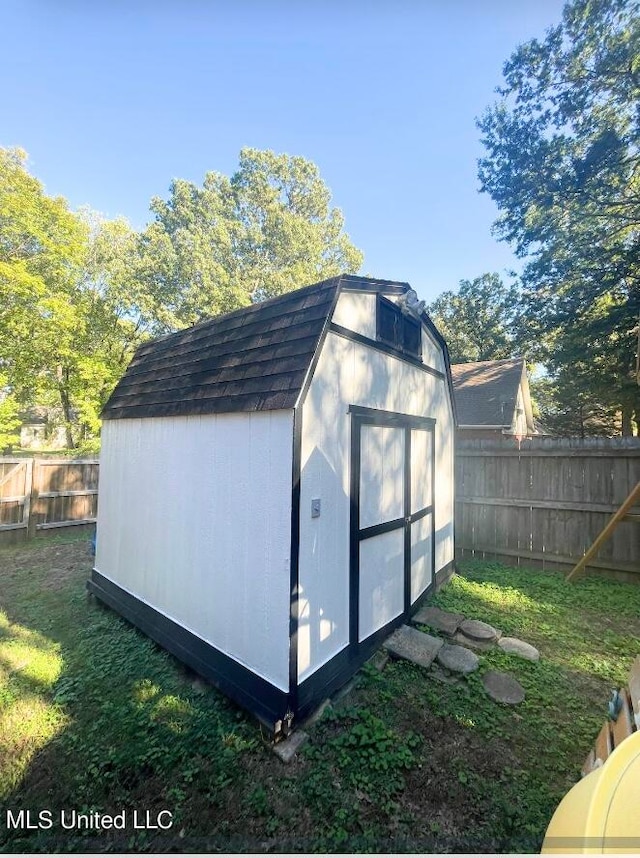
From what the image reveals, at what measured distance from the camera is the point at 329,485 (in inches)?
118

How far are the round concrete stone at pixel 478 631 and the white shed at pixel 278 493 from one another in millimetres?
613

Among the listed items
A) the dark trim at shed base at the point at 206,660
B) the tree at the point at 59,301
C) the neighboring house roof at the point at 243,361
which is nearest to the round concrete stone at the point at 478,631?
the dark trim at shed base at the point at 206,660

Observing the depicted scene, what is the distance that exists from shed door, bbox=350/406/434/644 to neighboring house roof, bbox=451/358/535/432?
911 cm

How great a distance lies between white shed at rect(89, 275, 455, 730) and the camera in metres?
2.71

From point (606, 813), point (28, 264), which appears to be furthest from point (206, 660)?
point (28, 264)

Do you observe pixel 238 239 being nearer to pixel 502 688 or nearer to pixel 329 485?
pixel 329 485

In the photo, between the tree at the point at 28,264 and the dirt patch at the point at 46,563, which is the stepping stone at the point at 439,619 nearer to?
the dirt patch at the point at 46,563

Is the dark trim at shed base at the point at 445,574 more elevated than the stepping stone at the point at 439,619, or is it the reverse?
the dark trim at shed base at the point at 445,574

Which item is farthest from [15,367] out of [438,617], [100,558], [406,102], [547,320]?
[547,320]

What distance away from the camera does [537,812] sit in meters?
2.07

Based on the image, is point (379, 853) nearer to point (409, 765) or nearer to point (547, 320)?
point (409, 765)

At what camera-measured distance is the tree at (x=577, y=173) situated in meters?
7.95

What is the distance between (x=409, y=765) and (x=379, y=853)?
0.59 metres

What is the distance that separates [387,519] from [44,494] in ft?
24.8
